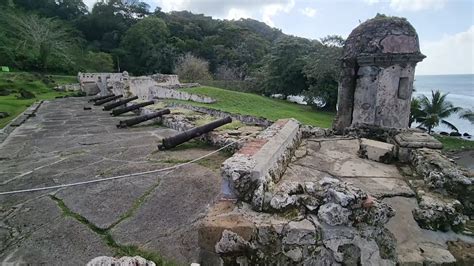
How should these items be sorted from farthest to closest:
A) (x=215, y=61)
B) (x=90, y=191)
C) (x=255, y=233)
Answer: (x=215, y=61)
(x=90, y=191)
(x=255, y=233)

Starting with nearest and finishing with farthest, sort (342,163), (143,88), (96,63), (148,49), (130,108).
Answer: (342,163) < (130,108) < (143,88) < (96,63) < (148,49)

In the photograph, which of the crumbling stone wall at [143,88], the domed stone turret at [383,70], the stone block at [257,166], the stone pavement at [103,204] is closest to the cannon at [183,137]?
the stone pavement at [103,204]

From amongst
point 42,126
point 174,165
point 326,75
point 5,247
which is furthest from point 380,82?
point 326,75

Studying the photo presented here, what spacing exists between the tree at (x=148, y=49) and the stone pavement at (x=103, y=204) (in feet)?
150

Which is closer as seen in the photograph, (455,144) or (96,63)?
(455,144)

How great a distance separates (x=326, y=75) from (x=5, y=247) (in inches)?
1154

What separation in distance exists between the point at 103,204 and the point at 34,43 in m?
45.9

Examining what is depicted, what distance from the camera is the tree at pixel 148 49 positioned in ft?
164

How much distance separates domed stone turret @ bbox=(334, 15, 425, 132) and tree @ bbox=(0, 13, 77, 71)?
42.5m

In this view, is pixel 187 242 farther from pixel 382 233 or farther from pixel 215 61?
pixel 215 61

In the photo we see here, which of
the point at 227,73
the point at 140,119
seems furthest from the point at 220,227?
the point at 227,73

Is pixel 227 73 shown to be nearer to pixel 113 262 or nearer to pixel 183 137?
pixel 183 137

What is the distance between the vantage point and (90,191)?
401 centimetres

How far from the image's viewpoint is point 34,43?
40.3 meters
